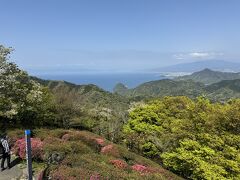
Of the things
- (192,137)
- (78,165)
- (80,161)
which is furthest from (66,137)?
(192,137)

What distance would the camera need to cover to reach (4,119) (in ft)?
87.6

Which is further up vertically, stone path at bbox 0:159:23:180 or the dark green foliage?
the dark green foliage

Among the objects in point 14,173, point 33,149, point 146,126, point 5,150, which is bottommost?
point 146,126

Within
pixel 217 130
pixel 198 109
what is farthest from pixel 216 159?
pixel 198 109

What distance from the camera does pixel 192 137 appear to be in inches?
1160

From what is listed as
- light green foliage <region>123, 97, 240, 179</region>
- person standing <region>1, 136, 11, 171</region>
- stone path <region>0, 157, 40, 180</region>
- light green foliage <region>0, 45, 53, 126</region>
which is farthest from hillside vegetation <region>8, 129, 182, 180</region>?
light green foliage <region>123, 97, 240, 179</region>

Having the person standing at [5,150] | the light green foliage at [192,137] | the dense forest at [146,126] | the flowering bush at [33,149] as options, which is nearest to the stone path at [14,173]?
the person standing at [5,150]

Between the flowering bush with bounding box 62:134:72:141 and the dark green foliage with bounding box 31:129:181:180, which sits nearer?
the dark green foliage with bounding box 31:129:181:180

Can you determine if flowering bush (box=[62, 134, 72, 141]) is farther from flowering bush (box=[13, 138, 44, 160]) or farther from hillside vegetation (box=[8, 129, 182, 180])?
flowering bush (box=[13, 138, 44, 160])

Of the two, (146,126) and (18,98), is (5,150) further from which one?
(146,126)

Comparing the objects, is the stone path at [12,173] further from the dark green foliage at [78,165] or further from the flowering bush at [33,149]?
the dark green foliage at [78,165]

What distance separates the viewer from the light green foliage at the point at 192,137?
2336cm

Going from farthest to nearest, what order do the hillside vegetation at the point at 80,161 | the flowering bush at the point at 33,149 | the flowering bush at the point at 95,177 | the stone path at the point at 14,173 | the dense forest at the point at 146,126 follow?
the dense forest at the point at 146,126 < the flowering bush at the point at 33,149 < the stone path at the point at 14,173 < the hillside vegetation at the point at 80,161 < the flowering bush at the point at 95,177

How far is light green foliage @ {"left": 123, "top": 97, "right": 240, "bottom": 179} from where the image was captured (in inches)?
920
